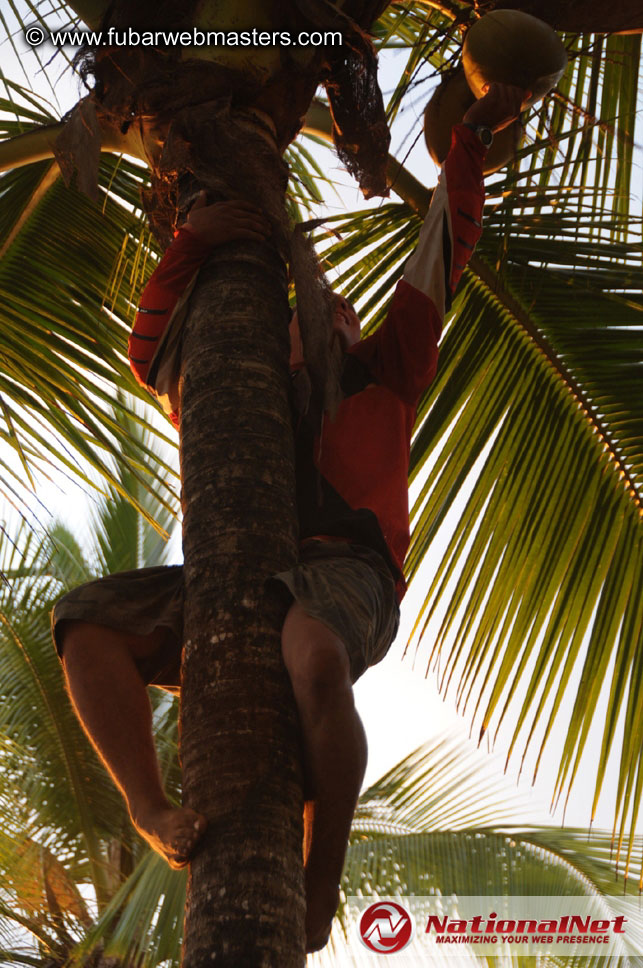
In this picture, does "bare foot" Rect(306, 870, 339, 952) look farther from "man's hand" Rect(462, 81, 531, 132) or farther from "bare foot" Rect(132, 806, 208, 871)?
"man's hand" Rect(462, 81, 531, 132)

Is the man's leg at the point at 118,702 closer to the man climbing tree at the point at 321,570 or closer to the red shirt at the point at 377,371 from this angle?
the man climbing tree at the point at 321,570

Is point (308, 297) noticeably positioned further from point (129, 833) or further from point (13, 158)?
point (129, 833)

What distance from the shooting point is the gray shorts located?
1942mm

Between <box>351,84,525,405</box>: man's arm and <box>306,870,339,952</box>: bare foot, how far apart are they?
1.12 meters

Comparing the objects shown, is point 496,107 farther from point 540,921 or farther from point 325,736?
point 540,921

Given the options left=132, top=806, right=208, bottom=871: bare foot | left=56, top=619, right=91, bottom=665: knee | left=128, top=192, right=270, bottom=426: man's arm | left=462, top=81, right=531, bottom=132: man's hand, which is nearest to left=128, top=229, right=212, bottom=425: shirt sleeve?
left=128, top=192, right=270, bottom=426: man's arm

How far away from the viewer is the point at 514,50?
2525 millimetres

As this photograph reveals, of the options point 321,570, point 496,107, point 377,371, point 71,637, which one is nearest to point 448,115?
point 496,107

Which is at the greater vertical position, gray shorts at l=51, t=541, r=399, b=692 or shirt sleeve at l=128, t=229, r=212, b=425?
shirt sleeve at l=128, t=229, r=212, b=425

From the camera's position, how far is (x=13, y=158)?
132 inches

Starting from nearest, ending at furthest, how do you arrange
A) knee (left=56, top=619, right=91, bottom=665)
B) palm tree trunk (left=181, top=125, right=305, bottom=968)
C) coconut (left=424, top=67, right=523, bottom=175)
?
palm tree trunk (left=181, top=125, right=305, bottom=968)
knee (left=56, top=619, right=91, bottom=665)
coconut (left=424, top=67, right=523, bottom=175)

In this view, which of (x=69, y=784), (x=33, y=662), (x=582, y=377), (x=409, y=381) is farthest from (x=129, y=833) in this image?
(x=409, y=381)

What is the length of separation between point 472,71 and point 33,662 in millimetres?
5979

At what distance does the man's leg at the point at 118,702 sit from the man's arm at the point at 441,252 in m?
0.87
